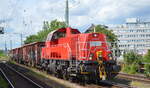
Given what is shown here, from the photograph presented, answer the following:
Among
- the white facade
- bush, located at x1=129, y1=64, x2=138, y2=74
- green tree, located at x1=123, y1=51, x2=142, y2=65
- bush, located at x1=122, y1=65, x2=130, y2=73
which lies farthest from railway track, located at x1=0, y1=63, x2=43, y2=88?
the white facade

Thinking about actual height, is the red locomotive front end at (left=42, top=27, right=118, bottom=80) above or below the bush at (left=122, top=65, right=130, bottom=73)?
above

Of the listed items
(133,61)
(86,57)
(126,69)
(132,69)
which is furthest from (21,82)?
(133,61)

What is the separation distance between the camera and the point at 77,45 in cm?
1656

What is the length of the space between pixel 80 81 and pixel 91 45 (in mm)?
3085

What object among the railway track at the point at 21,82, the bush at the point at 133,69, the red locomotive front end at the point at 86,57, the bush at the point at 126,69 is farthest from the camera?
the bush at the point at 126,69

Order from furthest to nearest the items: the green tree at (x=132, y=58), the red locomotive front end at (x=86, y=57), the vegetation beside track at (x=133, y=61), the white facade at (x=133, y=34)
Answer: the white facade at (x=133, y=34) < the green tree at (x=132, y=58) < the vegetation beside track at (x=133, y=61) < the red locomotive front end at (x=86, y=57)

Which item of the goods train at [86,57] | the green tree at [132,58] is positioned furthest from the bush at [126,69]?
the goods train at [86,57]

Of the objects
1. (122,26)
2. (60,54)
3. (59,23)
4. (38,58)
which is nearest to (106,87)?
(60,54)

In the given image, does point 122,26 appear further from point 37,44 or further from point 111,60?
point 111,60

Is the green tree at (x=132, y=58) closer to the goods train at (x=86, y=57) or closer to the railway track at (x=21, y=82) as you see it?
the goods train at (x=86, y=57)

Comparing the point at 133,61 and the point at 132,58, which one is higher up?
the point at 132,58

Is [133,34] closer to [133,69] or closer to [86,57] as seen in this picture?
[133,69]

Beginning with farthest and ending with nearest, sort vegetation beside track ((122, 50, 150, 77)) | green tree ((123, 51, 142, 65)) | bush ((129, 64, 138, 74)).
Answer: green tree ((123, 51, 142, 65)), vegetation beside track ((122, 50, 150, 77)), bush ((129, 64, 138, 74))

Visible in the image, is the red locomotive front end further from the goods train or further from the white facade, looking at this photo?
the white facade
